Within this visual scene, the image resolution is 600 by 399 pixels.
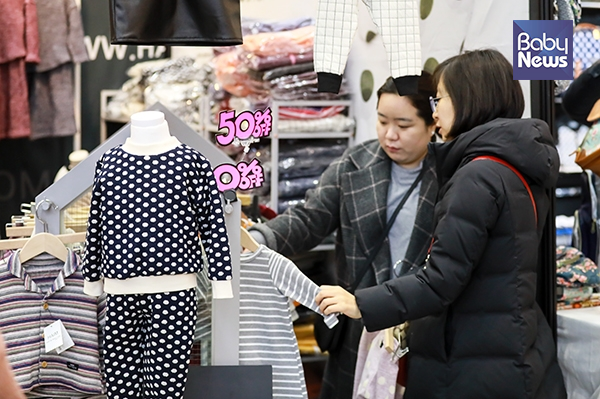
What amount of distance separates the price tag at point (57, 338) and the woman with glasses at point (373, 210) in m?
0.82

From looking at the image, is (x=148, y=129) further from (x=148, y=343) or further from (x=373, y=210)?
(x=373, y=210)

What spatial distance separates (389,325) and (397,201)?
71cm

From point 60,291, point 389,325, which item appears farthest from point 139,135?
point 389,325

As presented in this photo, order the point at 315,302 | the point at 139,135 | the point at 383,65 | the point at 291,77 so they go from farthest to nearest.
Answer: the point at 291,77, the point at 383,65, the point at 315,302, the point at 139,135

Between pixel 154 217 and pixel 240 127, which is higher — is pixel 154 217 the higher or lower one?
the lower one

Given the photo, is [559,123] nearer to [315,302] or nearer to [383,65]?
[383,65]

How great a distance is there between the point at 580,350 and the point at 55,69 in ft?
Result: 11.5

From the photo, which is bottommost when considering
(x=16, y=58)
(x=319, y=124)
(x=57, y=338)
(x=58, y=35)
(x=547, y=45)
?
(x=57, y=338)

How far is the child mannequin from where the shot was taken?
5.91 ft

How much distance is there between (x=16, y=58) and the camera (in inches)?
172

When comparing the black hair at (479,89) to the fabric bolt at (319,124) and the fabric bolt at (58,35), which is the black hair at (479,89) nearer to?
the fabric bolt at (319,124)

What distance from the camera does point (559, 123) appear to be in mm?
3893

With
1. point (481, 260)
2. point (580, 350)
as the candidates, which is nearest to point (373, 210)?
point (481, 260)

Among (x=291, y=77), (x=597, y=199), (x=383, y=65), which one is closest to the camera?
(x=597, y=199)
